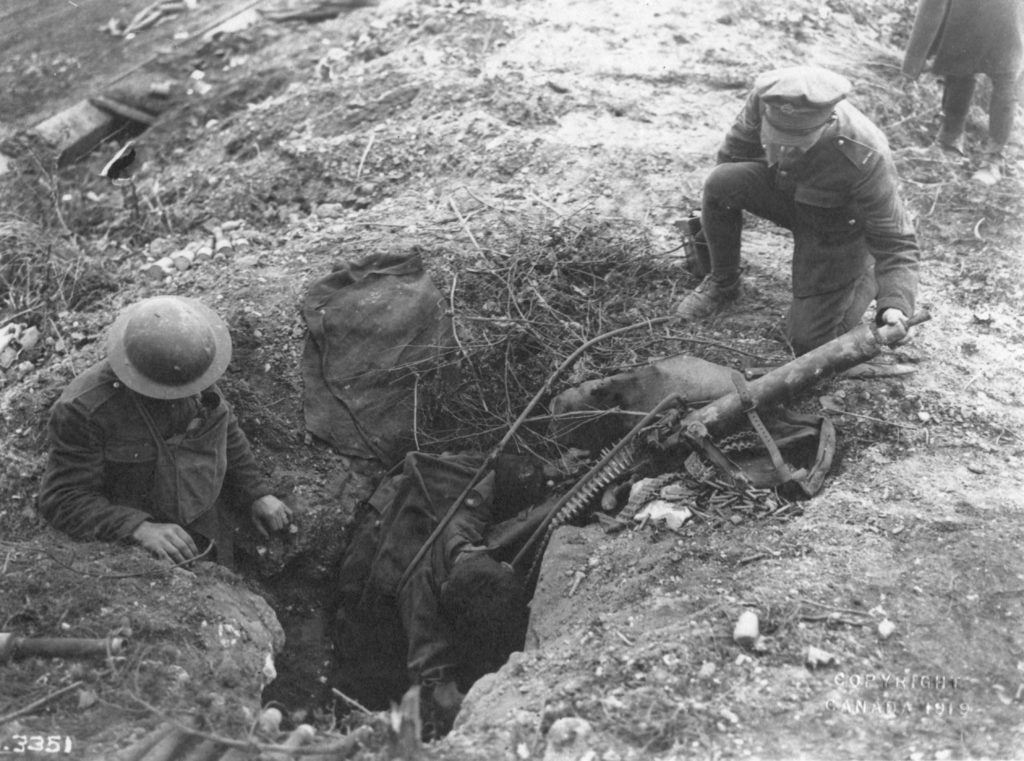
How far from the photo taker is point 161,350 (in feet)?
13.7

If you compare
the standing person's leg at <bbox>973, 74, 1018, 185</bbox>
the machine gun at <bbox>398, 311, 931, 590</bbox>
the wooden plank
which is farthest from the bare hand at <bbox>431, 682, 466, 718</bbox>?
the wooden plank

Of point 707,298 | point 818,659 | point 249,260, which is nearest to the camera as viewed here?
point 818,659

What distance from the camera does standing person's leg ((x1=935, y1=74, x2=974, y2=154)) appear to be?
22.3 feet

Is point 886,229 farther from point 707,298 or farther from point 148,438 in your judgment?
point 148,438

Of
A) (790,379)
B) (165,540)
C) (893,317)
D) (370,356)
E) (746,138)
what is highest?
(746,138)

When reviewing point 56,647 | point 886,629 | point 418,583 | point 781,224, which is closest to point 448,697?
point 418,583

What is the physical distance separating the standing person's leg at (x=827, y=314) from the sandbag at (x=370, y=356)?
1.59m

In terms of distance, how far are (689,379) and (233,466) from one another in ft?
6.38

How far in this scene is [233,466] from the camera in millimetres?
4715

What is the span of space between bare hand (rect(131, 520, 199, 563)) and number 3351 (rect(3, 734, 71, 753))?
992 mm

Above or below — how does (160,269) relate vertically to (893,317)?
below

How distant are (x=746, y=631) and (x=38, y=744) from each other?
216cm

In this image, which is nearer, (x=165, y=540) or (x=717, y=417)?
(x=165, y=540)

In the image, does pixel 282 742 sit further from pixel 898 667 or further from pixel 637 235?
pixel 637 235
